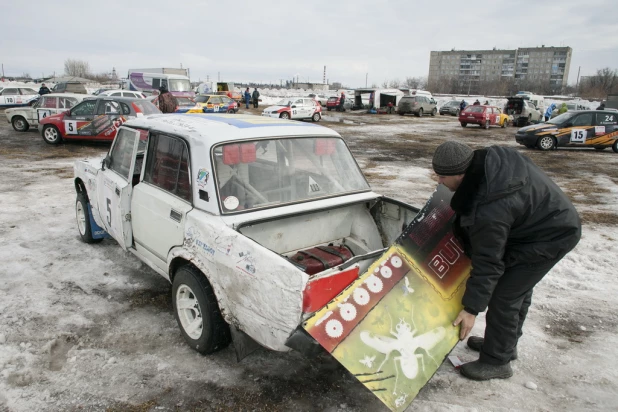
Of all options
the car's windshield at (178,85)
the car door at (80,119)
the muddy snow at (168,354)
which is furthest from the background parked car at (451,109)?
the muddy snow at (168,354)

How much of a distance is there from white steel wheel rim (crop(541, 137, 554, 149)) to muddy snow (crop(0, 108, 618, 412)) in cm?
1122

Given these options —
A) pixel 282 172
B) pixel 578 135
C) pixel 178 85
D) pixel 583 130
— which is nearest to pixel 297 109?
pixel 178 85

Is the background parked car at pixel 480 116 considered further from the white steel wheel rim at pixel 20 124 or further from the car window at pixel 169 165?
the car window at pixel 169 165

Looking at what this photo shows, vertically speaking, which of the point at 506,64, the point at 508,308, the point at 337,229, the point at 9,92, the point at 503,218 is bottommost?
the point at 508,308

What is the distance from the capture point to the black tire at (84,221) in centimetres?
531

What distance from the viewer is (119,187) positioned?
413cm

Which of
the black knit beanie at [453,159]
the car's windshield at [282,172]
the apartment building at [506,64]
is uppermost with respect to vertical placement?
the apartment building at [506,64]

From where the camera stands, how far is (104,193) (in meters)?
4.53

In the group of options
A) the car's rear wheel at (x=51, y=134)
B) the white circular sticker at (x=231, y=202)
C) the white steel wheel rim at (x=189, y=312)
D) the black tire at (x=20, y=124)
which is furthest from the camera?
the black tire at (x=20, y=124)

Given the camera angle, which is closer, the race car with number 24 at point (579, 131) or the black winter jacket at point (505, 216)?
the black winter jacket at point (505, 216)

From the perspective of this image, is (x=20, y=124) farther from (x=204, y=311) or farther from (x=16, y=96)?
(x=204, y=311)

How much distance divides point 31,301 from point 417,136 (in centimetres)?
1825

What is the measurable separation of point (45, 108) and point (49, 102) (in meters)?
0.26

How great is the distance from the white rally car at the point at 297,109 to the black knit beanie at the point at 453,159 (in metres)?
21.2
